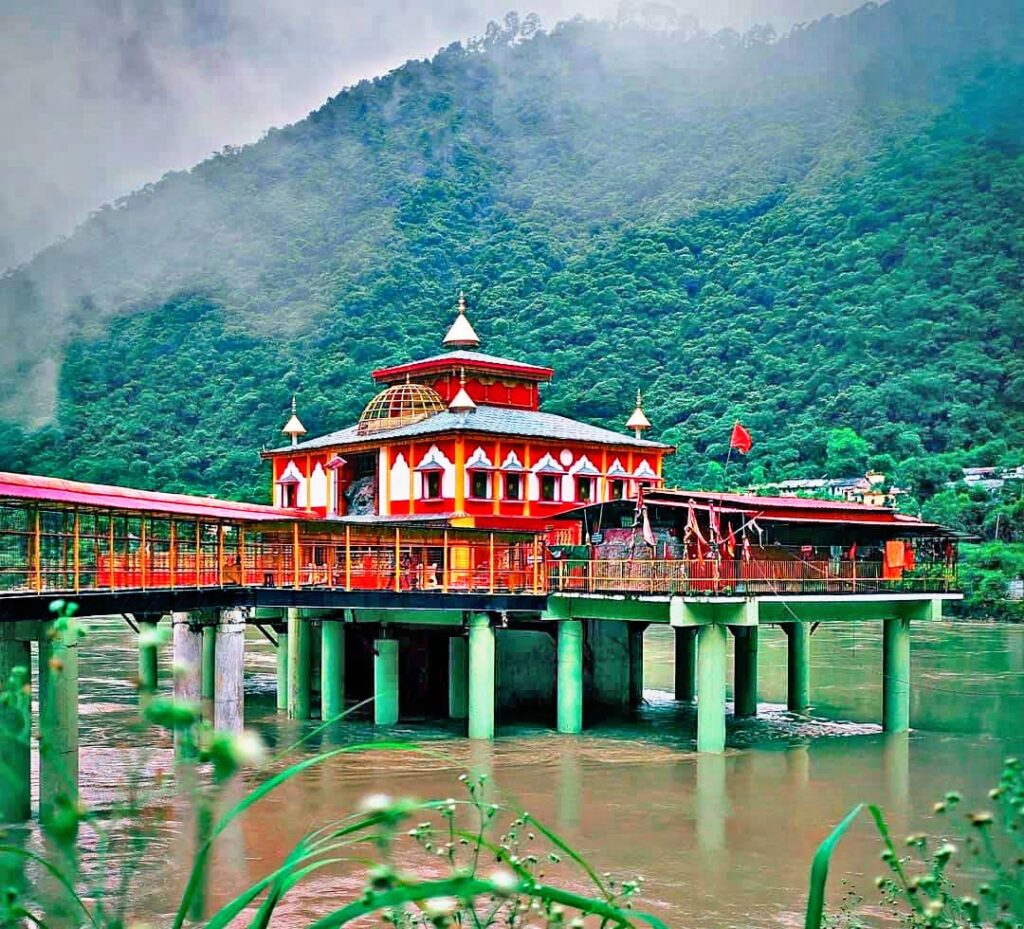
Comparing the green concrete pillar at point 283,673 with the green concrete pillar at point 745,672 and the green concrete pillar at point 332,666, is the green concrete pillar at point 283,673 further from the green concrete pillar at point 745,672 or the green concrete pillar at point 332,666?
the green concrete pillar at point 745,672

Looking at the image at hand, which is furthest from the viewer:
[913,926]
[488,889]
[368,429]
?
[368,429]

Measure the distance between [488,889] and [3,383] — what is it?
108723 millimetres

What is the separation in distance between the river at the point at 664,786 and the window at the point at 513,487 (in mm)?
7147

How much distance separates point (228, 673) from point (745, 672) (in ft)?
44.3

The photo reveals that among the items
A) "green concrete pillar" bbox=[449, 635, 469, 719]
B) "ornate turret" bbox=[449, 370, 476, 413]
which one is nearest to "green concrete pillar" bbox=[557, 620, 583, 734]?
"green concrete pillar" bbox=[449, 635, 469, 719]

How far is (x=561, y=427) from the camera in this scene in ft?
140

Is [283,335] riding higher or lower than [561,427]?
higher

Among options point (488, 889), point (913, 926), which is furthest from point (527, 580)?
point (488, 889)

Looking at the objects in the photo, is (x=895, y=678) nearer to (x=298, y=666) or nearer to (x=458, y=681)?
(x=458, y=681)

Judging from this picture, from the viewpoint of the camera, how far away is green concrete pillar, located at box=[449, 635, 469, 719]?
1278 inches

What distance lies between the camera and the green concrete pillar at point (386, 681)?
31.7 meters

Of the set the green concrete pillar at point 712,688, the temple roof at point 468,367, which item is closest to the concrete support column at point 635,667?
the green concrete pillar at point 712,688

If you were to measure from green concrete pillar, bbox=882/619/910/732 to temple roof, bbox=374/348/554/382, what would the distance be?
52.4 feet

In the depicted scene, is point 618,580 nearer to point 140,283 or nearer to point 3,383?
point 3,383
